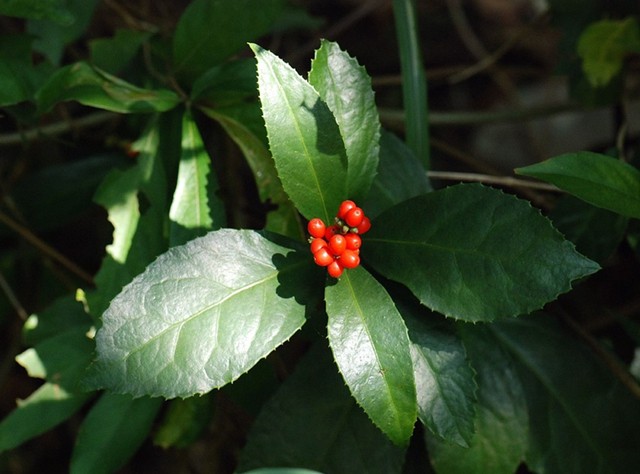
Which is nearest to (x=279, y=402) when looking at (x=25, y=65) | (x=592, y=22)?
(x=25, y=65)

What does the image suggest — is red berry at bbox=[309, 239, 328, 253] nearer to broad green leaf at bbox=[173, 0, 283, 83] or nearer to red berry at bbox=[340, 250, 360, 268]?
red berry at bbox=[340, 250, 360, 268]

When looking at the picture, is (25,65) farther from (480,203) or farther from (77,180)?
(480,203)

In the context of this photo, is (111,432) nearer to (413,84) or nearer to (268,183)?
(268,183)

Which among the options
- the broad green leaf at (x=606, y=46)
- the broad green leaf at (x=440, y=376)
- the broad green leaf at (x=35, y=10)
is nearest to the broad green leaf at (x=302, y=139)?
the broad green leaf at (x=440, y=376)

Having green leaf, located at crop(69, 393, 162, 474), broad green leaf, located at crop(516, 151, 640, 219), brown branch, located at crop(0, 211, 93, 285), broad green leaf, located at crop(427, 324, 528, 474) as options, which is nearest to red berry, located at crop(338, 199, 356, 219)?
broad green leaf, located at crop(516, 151, 640, 219)

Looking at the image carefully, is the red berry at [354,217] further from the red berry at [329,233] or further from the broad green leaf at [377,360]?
the broad green leaf at [377,360]
